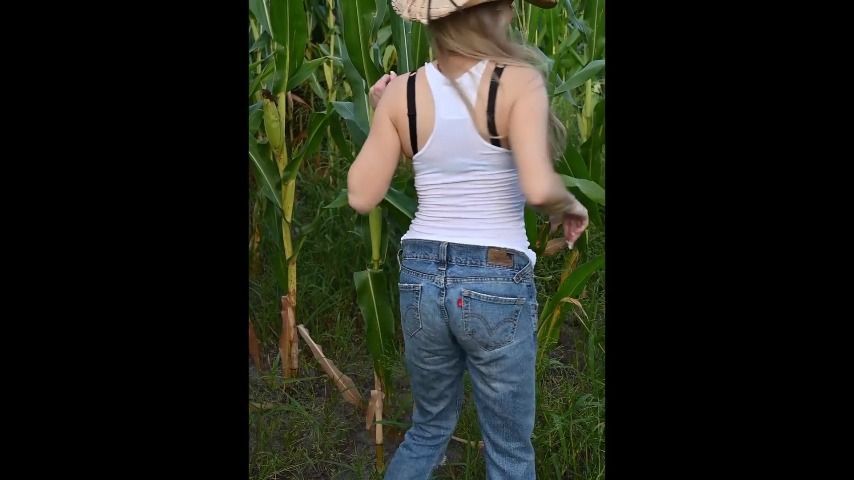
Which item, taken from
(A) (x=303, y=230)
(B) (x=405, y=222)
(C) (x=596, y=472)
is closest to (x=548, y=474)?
(C) (x=596, y=472)

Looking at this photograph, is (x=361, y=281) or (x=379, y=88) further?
(x=361, y=281)

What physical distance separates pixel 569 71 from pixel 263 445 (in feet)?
4.00

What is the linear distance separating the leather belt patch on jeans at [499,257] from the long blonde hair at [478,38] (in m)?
0.17

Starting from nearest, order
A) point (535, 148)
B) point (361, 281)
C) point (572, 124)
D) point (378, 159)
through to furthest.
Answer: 1. point (535, 148)
2. point (378, 159)
3. point (361, 281)
4. point (572, 124)

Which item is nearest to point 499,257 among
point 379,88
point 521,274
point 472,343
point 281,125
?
point 521,274

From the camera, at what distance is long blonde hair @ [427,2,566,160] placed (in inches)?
52.9

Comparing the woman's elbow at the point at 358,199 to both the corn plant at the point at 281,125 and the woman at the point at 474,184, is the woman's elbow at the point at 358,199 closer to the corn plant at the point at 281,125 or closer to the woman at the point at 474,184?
the woman at the point at 474,184

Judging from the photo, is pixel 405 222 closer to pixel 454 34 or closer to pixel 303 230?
pixel 303 230

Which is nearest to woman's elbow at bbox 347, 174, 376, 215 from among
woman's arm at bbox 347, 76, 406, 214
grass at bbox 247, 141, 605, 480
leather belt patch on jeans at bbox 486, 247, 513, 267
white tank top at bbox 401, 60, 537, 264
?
woman's arm at bbox 347, 76, 406, 214

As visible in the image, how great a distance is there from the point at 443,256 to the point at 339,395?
0.83m

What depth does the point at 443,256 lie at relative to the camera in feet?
4.46

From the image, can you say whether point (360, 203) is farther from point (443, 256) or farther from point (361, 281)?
point (361, 281)

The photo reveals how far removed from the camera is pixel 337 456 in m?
1.96

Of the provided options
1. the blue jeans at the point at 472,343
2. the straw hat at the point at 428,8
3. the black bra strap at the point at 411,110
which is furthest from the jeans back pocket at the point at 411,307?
the straw hat at the point at 428,8
